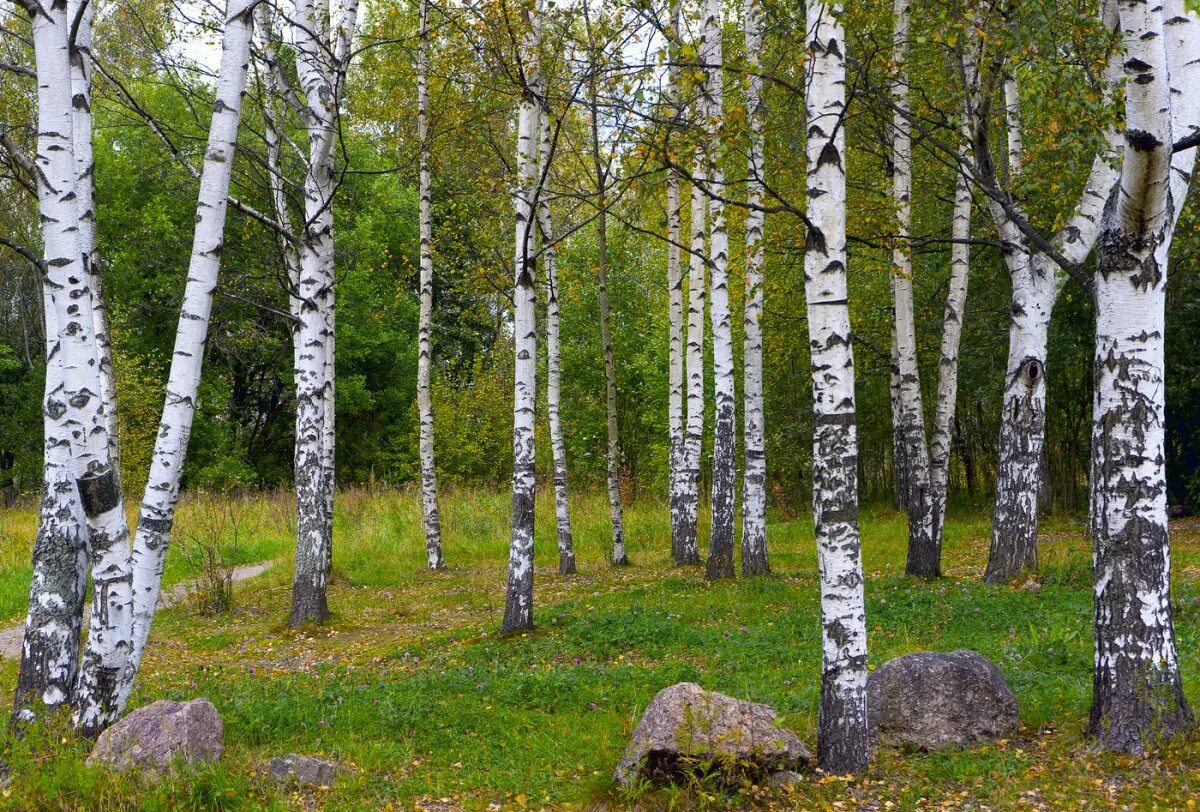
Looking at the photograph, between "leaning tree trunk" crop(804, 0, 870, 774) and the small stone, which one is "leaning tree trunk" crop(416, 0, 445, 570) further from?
the small stone

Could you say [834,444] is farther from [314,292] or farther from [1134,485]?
[314,292]

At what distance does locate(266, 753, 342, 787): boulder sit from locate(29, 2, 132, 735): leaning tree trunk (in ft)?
3.89

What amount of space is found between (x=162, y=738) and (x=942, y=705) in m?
4.71

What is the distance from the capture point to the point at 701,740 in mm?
5223

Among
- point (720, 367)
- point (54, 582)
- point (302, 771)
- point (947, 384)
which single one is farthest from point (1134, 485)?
point (720, 367)

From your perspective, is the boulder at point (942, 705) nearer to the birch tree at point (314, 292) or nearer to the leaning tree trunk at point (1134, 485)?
the leaning tree trunk at point (1134, 485)

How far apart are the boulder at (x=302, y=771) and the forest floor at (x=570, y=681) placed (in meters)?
0.08

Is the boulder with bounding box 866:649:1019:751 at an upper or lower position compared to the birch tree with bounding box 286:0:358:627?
lower

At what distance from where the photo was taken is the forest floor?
5117 millimetres

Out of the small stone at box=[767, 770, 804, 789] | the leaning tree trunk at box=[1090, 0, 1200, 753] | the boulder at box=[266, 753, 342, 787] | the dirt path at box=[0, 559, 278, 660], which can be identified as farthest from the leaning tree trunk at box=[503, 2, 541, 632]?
the leaning tree trunk at box=[1090, 0, 1200, 753]

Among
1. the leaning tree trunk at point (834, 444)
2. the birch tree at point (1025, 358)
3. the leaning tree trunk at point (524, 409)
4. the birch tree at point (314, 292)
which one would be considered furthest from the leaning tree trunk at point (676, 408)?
the leaning tree trunk at point (834, 444)

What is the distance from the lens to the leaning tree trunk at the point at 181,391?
592 cm

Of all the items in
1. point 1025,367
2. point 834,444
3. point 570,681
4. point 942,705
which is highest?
point 1025,367

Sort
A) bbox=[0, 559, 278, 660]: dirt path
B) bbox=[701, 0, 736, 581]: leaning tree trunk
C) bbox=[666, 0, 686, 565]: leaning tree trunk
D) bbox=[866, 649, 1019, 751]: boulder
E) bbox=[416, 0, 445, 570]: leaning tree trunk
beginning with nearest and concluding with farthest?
bbox=[866, 649, 1019, 751]: boulder → bbox=[0, 559, 278, 660]: dirt path → bbox=[701, 0, 736, 581]: leaning tree trunk → bbox=[666, 0, 686, 565]: leaning tree trunk → bbox=[416, 0, 445, 570]: leaning tree trunk
